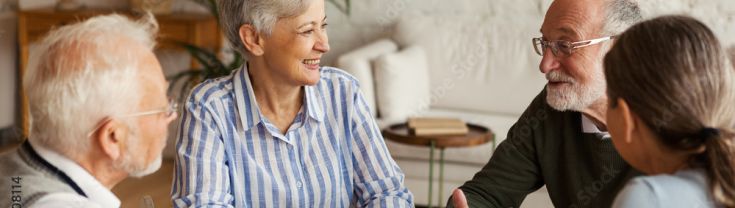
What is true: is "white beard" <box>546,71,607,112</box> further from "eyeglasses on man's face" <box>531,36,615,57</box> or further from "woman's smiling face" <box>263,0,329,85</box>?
"woman's smiling face" <box>263,0,329,85</box>

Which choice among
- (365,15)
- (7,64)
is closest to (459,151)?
(365,15)

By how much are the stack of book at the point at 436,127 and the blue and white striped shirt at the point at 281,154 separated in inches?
66.2

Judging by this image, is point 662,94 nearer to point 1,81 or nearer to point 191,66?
point 191,66

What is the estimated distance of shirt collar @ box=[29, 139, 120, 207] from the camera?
125 centimetres

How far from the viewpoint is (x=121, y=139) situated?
51.3 inches

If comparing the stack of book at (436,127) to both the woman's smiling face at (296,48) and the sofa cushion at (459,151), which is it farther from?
the woman's smiling face at (296,48)

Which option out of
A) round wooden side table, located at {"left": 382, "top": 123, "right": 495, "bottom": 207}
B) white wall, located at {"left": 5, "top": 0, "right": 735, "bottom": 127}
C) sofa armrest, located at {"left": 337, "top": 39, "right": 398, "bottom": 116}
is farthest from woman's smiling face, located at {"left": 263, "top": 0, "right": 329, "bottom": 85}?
white wall, located at {"left": 5, "top": 0, "right": 735, "bottom": 127}

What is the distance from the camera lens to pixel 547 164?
1883mm

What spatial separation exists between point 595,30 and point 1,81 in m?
4.35

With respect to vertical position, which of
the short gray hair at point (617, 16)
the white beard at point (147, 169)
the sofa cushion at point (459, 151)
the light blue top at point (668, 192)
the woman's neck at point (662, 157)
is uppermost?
the short gray hair at point (617, 16)

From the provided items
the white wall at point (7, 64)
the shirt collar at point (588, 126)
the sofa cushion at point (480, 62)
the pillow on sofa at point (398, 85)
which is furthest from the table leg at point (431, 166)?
the white wall at point (7, 64)

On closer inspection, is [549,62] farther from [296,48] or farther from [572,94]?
[296,48]

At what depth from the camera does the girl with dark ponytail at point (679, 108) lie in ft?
3.87

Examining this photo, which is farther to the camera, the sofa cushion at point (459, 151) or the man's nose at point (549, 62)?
the sofa cushion at point (459, 151)
